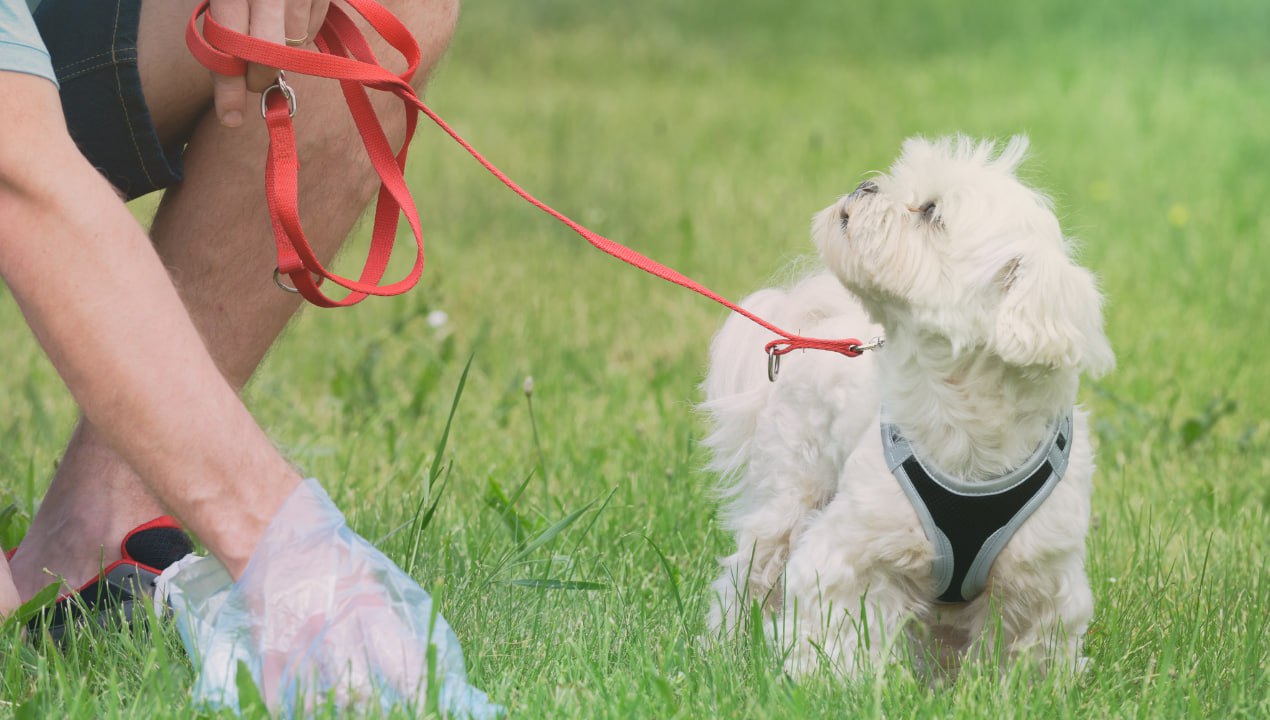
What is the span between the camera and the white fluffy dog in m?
2.21

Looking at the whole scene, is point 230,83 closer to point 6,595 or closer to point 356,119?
point 356,119

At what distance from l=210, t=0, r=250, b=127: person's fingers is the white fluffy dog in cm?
93

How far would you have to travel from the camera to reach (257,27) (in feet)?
7.22

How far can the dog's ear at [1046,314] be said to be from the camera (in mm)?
2131

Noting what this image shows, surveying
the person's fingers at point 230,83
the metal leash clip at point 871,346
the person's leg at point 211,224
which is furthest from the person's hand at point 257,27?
the metal leash clip at point 871,346

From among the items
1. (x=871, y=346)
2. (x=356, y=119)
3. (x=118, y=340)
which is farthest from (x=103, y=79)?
(x=871, y=346)

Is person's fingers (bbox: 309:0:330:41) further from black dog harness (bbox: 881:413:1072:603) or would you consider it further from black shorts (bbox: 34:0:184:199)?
black dog harness (bbox: 881:413:1072:603)

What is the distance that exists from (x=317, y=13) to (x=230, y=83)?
23 centimetres

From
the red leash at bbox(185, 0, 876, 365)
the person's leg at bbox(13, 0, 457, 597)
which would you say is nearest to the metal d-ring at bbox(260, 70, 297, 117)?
the red leash at bbox(185, 0, 876, 365)

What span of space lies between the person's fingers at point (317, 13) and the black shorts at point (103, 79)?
0.31m

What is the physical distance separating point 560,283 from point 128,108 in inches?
115

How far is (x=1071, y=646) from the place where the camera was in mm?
2314

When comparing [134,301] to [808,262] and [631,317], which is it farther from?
[631,317]

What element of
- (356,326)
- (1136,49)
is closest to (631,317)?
(356,326)
